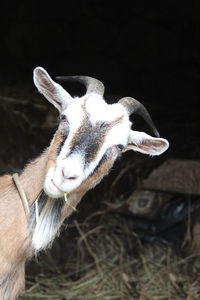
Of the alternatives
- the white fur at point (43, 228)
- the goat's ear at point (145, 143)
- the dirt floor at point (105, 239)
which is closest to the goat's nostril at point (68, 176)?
the white fur at point (43, 228)

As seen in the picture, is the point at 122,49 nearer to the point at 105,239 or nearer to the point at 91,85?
the point at 105,239

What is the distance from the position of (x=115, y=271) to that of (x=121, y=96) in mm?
2240

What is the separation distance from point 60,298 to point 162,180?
2191mm

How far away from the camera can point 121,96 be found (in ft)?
19.5

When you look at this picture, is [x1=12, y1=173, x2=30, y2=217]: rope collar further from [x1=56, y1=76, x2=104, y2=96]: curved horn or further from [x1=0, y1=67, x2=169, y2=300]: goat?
[x1=56, y1=76, x2=104, y2=96]: curved horn

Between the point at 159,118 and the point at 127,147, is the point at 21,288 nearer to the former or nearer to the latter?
the point at 127,147

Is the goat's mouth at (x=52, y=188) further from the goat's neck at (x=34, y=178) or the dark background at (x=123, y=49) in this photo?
the dark background at (x=123, y=49)

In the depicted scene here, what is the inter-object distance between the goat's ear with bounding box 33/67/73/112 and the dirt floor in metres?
1.98

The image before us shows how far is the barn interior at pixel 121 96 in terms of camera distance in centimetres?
611

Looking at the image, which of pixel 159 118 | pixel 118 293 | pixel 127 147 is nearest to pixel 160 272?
pixel 118 293

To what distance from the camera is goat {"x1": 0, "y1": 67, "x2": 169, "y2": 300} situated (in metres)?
2.89

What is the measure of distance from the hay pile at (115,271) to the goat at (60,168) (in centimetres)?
173

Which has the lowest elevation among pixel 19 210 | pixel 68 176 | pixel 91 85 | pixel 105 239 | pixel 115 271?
pixel 115 271

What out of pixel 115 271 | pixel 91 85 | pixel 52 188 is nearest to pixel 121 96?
pixel 115 271
